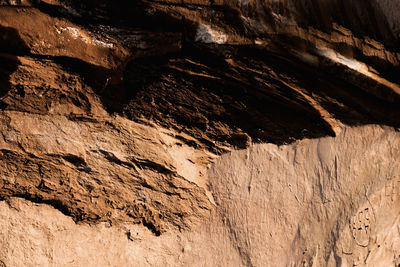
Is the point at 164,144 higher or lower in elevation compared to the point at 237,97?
→ lower

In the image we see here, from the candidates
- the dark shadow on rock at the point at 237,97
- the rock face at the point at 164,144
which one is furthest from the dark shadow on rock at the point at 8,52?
the dark shadow on rock at the point at 237,97

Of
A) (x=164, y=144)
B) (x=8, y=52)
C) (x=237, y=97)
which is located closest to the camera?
(x=8, y=52)

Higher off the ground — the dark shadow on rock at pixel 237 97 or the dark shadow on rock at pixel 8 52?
the dark shadow on rock at pixel 237 97

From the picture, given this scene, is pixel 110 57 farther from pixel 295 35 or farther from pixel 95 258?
pixel 295 35

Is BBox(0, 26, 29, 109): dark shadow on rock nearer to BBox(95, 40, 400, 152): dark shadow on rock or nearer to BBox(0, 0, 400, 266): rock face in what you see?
BBox(0, 0, 400, 266): rock face

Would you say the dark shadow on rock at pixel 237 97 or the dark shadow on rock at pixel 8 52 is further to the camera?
the dark shadow on rock at pixel 237 97

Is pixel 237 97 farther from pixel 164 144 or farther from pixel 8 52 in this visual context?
Result: pixel 8 52

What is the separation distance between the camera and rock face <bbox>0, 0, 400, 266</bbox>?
209 centimetres

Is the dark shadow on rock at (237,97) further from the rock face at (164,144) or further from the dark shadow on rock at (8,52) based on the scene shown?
the dark shadow on rock at (8,52)

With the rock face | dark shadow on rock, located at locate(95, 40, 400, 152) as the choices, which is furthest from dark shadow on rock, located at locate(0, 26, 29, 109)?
dark shadow on rock, located at locate(95, 40, 400, 152)

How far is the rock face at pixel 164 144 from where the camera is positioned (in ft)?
6.87

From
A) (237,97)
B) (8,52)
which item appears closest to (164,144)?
(237,97)

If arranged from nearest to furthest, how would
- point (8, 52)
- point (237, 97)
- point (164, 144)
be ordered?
1. point (8, 52)
2. point (164, 144)
3. point (237, 97)

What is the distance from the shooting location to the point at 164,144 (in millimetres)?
2195
